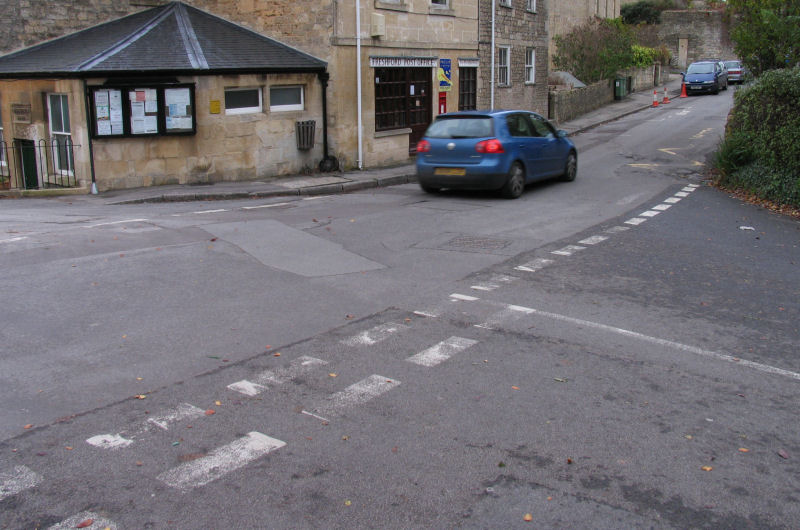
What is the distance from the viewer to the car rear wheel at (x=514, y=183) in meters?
14.8

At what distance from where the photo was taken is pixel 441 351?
629cm

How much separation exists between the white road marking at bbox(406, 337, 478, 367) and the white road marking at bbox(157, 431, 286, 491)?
1722 mm

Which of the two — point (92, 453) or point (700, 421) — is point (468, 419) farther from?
point (92, 453)

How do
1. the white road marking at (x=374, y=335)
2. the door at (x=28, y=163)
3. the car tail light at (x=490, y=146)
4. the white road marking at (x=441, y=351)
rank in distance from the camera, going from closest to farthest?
1. the white road marking at (x=441, y=351)
2. the white road marking at (x=374, y=335)
3. the car tail light at (x=490, y=146)
4. the door at (x=28, y=163)

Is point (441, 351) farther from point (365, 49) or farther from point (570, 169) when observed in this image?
point (365, 49)

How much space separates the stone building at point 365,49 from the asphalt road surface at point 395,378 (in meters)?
8.80

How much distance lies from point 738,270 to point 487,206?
5.46m

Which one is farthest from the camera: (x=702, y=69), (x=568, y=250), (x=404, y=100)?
→ (x=702, y=69)

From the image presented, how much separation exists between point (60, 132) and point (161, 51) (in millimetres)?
Answer: 2886

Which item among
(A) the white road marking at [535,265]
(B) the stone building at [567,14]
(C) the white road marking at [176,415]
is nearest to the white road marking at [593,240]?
(A) the white road marking at [535,265]

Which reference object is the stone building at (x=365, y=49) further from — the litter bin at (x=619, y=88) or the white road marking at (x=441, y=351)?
the litter bin at (x=619, y=88)

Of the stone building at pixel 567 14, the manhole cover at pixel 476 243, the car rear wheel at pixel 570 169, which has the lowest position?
the manhole cover at pixel 476 243

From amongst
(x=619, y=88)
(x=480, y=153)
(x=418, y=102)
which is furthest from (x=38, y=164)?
(x=619, y=88)

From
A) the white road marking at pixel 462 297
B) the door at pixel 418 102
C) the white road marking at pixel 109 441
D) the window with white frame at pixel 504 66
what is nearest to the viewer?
the white road marking at pixel 109 441
